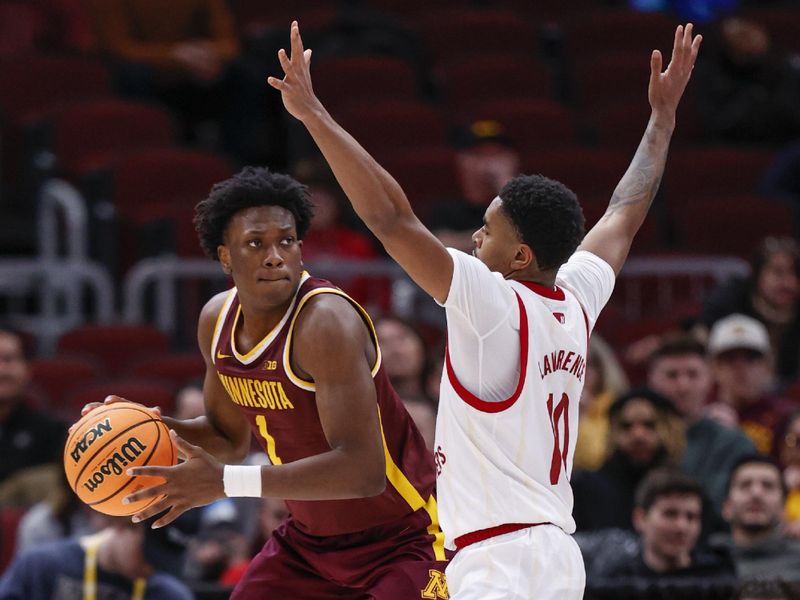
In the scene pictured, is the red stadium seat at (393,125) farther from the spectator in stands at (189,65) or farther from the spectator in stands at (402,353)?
the spectator in stands at (402,353)

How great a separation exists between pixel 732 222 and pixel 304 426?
638 centimetres

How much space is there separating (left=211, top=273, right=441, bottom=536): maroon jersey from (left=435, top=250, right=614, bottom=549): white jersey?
0.54 m

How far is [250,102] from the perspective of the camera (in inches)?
460

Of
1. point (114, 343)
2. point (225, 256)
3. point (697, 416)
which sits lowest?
point (697, 416)

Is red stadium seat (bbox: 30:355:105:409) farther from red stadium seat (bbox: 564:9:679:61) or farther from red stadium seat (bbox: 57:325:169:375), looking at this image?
red stadium seat (bbox: 564:9:679:61)

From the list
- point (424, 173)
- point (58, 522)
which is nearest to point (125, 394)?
point (58, 522)

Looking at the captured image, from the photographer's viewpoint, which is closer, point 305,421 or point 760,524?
point 305,421

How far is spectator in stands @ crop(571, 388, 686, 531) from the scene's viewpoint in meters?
7.89

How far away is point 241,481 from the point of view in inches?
185

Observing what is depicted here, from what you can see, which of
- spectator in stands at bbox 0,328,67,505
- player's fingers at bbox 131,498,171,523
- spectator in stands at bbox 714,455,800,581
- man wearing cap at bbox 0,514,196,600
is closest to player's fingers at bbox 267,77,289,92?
player's fingers at bbox 131,498,171,523

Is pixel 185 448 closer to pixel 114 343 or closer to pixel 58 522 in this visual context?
pixel 58 522

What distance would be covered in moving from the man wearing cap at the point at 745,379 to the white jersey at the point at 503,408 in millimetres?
4205

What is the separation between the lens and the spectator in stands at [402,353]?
8352 millimetres

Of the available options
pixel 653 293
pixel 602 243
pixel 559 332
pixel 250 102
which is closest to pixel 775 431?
pixel 653 293
